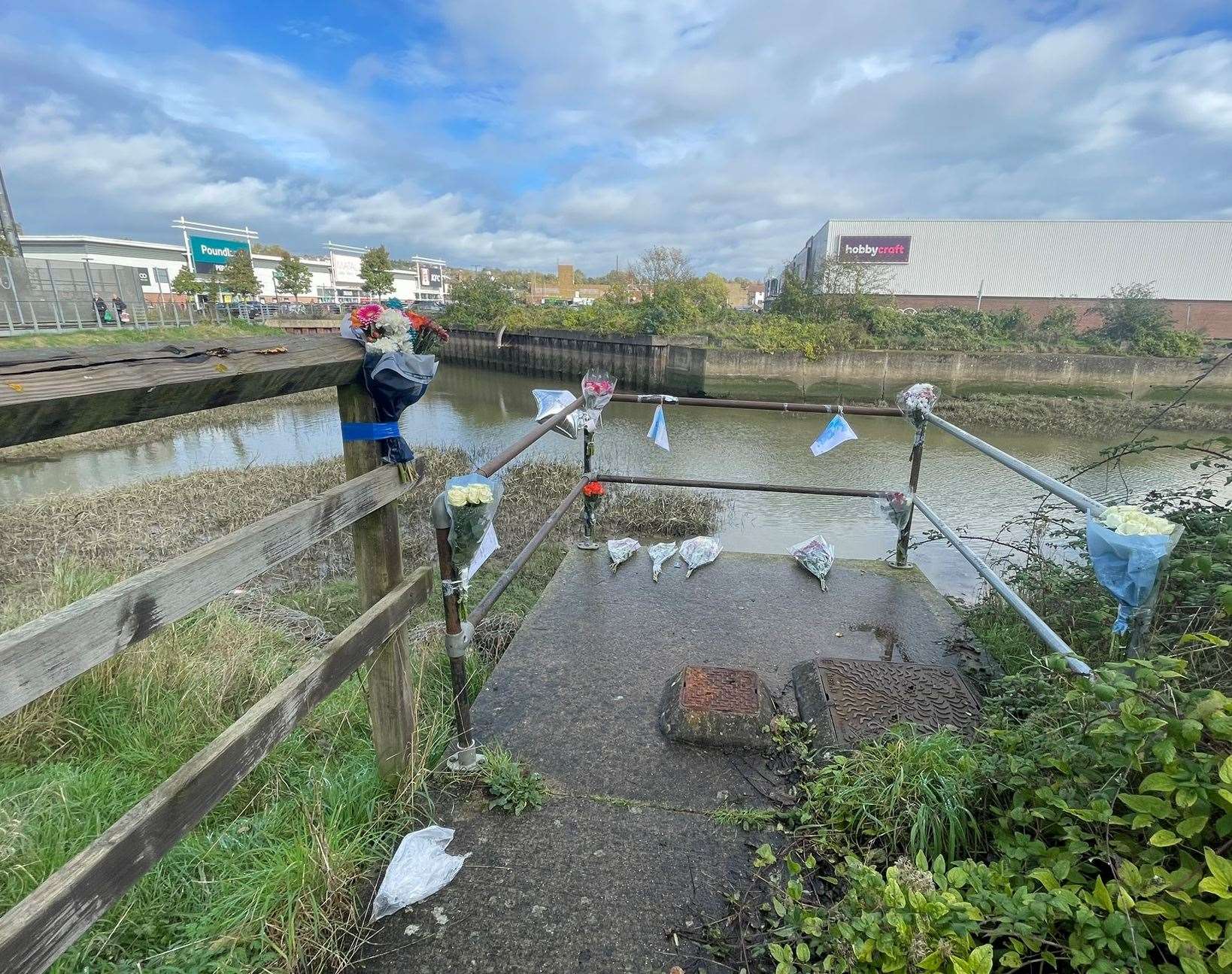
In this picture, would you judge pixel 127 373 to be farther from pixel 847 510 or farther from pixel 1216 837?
pixel 847 510

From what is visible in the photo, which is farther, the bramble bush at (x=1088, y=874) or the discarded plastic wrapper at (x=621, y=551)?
the discarded plastic wrapper at (x=621, y=551)

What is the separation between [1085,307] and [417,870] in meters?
46.3

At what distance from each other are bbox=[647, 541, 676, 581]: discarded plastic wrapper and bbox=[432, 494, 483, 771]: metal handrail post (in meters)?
1.79

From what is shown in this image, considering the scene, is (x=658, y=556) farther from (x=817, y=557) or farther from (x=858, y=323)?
(x=858, y=323)

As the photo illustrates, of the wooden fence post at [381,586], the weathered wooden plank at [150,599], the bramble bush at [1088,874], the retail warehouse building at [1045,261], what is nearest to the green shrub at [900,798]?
the bramble bush at [1088,874]

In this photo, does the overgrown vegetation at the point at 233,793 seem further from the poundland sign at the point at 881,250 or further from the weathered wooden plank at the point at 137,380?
the poundland sign at the point at 881,250

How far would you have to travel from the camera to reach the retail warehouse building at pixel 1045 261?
1455 inches

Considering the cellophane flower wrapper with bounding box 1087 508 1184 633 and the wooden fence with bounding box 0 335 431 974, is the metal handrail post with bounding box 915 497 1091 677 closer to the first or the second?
the cellophane flower wrapper with bounding box 1087 508 1184 633

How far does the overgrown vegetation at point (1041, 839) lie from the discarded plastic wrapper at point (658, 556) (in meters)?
1.82

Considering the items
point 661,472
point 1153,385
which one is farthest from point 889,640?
point 1153,385

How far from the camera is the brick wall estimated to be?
34312 millimetres

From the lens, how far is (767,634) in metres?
3.06

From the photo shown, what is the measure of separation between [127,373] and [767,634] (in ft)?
8.92

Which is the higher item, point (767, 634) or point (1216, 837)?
point (1216, 837)
